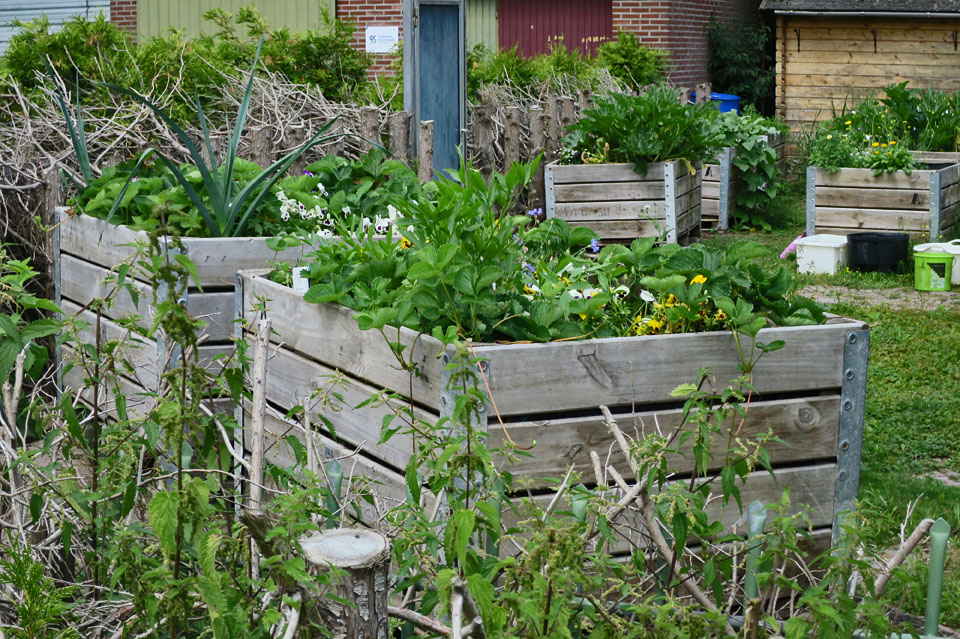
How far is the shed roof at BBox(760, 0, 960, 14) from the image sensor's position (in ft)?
50.6

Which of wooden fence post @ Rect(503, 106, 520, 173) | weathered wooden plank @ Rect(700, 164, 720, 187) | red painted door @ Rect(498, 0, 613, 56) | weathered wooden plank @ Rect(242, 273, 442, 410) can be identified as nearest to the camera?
weathered wooden plank @ Rect(242, 273, 442, 410)

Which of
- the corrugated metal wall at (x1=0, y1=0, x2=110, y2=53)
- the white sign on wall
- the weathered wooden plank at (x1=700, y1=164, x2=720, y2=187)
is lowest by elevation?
the weathered wooden plank at (x1=700, y1=164, x2=720, y2=187)

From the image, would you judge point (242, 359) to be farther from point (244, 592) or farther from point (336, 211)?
point (336, 211)

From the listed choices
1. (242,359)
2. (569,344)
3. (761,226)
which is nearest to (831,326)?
(569,344)

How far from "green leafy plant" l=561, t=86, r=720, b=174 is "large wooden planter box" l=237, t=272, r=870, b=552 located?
610cm

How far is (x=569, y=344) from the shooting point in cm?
282

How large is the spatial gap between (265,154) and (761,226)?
6299mm

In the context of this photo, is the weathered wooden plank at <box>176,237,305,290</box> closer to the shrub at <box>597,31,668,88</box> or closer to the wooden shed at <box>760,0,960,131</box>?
the shrub at <box>597,31,668,88</box>

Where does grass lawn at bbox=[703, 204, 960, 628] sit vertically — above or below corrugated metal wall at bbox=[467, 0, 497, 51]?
below

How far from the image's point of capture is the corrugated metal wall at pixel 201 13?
56.9 feet

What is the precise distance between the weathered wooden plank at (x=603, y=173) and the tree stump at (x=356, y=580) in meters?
7.37

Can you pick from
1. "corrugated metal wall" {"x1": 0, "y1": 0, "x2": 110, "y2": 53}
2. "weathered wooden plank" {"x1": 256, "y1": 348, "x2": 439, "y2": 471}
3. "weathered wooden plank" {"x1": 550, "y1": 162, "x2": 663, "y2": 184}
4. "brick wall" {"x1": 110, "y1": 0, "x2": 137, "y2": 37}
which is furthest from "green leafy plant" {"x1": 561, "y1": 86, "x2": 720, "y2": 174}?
"corrugated metal wall" {"x1": 0, "y1": 0, "x2": 110, "y2": 53}

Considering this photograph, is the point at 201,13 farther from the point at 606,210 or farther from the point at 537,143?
the point at 606,210

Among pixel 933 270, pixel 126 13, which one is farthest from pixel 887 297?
pixel 126 13
